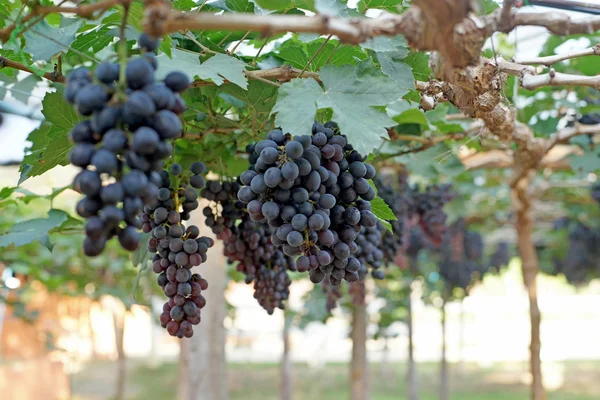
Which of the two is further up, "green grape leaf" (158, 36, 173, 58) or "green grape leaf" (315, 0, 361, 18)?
"green grape leaf" (315, 0, 361, 18)

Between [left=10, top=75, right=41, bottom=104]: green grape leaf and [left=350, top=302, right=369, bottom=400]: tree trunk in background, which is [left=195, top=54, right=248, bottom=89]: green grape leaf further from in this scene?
[left=350, top=302, right=369, bottom=400]: tree trunk in background

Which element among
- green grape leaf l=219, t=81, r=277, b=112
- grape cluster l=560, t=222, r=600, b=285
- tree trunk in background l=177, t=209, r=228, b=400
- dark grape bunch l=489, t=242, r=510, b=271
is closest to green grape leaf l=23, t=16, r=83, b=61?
green grape leaf l=219, t=81, r=277, b=112

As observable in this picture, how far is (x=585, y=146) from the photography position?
3205 mm

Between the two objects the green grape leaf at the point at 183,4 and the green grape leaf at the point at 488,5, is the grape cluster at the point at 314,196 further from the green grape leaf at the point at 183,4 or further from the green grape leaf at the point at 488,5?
the green grape leaf at the point at 488,5

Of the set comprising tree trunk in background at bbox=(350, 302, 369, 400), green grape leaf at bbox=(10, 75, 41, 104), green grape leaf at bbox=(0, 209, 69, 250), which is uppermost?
green grape leaf at bbox=(10, 75, 41, 104)

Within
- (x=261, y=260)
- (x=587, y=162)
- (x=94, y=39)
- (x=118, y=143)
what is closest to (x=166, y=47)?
(x=94, y=39)

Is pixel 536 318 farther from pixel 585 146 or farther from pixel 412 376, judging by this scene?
pixel 412 376

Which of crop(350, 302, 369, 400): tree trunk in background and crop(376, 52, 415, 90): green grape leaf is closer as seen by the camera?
crop(376, 52, 415, 90): green grape leaf

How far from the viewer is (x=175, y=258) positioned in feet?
4.81

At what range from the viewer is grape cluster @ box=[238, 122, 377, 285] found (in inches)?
46.2

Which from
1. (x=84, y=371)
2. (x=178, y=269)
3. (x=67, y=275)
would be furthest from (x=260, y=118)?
(x=84, y=371)

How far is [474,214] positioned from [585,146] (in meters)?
3.24

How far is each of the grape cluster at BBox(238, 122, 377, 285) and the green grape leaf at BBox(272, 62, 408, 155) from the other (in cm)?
6

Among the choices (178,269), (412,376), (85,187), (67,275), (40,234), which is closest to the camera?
→ (85,187)
